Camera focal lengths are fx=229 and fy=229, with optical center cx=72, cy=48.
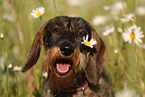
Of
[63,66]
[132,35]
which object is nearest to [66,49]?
[63,66]

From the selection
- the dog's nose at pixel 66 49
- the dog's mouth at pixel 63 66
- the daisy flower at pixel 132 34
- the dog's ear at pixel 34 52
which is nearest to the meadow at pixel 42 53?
the daisy flower at pixel 132 34

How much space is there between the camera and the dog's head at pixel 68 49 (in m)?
2.35

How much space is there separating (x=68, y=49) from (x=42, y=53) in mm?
687

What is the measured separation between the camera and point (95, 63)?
2.71 metres

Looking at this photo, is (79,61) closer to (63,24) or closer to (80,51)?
(80,51)

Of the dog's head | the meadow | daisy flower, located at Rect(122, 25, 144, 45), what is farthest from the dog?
daisy flower, located at Rect(122, 25, 144, 45)

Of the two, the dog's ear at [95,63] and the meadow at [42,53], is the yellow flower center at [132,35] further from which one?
the dog's ear at [95,63]

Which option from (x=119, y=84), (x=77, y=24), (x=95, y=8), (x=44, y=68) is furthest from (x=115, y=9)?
(x=95, y=8)

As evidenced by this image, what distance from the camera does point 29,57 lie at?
110 inches

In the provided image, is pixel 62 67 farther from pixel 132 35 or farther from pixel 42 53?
pixel 132 35

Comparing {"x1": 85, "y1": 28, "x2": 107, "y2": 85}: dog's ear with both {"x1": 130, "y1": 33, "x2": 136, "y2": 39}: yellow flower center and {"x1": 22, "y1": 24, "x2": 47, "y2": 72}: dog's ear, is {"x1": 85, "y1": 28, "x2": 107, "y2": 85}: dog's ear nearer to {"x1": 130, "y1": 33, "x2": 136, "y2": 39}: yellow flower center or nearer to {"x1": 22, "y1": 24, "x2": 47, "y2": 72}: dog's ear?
{"x1": 130, "y1": 33, "x2": 136, "y2": 39}: yellow flower center

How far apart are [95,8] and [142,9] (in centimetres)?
281

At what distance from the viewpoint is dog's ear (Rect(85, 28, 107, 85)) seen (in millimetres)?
2615

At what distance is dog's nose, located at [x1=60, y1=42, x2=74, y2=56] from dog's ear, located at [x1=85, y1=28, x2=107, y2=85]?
430 millimetres
